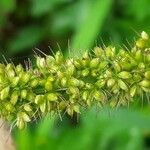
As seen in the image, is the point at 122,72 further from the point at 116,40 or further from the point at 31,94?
the point at 116,40

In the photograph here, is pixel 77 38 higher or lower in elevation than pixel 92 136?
higher

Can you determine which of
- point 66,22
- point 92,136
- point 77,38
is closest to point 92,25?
point 77,38

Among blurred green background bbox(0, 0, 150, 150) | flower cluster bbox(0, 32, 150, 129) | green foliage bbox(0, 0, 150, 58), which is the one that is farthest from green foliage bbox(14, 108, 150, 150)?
flower cluster bbox(0, 32, 150, 129)

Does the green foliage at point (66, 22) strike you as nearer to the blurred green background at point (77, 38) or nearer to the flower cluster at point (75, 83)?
the blurred green background at point (77, 38)

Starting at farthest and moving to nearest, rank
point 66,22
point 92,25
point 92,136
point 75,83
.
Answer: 1. point 66,22
2. point 92,25
3. point 92,136
4. point 75,83

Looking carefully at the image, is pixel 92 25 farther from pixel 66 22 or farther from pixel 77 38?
pixel 66 22

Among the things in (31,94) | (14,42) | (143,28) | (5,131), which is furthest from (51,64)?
(14,42)
